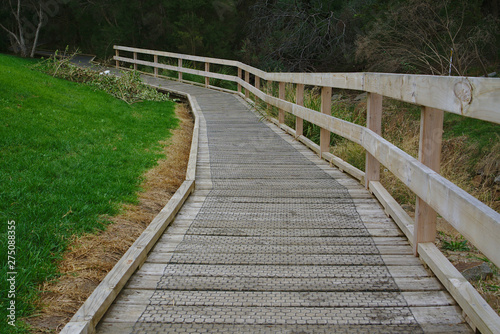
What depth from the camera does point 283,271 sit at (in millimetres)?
3123

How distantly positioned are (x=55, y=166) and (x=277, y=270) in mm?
3071

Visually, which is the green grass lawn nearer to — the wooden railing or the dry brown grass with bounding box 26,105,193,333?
the dry brown grass with bounding box 26,105,193,333

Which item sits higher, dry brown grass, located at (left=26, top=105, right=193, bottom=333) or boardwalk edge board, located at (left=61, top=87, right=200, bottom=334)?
boardwalk edge board, located at (left=61, top=87, right=200, bottom=334)

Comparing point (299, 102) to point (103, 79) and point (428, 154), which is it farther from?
point (103, 79)

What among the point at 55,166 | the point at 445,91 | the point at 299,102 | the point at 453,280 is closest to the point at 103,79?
the point at 299,102

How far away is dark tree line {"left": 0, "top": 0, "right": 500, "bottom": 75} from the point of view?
13.0m

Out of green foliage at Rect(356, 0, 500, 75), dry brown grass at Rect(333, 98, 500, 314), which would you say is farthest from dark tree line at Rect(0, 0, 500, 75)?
dry brown grass at Rect(333, 98, 500, 314)

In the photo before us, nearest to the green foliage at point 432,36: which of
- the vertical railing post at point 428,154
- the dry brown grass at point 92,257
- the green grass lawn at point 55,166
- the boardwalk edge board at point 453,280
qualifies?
the green grass lawn at point 55,166

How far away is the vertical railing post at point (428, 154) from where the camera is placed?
3102 millimetres

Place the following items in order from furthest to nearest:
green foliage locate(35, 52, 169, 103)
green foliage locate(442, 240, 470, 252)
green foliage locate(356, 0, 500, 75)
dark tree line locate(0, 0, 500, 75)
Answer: dark tree line locate(0, 0, 500, 75) < green foliage locate(356, 0, 500, 75) < green foliage locate(35, 52, 169, 103) < green foliage locate(442, 240, 470, 252)

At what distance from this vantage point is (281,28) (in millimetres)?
18719

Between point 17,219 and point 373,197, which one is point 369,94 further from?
point 17,219

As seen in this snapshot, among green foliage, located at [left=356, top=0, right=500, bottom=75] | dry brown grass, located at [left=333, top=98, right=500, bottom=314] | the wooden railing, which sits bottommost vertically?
dry brown grass, located at [left=333, top=98, right=500, bottom=314]

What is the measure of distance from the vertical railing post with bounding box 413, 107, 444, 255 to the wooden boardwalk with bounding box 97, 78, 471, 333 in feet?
0.66
